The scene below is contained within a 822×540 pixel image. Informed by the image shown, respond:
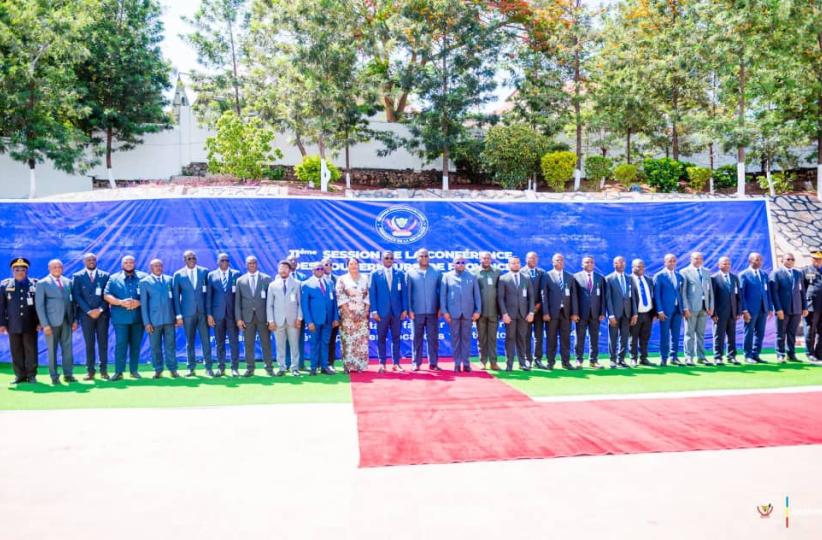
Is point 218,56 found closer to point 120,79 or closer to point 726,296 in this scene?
point 120,79

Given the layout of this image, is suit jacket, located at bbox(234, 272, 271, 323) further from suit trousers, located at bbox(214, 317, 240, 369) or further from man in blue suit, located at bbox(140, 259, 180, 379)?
man in blue suit, located at bbox(140, 259, 180, 379)

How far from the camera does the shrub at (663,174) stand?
21.0m

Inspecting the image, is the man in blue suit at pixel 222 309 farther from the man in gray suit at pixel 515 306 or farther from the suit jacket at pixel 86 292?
the man in gray suit at pixel 515 306

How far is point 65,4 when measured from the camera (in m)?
21.4

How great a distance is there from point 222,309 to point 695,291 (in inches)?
249

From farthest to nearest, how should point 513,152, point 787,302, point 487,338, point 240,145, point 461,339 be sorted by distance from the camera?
point 513,152 < point 240,145 < point 787,302 < point 487,338 < point 461,339

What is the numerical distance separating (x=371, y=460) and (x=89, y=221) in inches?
262

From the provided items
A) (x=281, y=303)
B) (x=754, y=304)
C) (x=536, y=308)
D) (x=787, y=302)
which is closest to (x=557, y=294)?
(x=536, y=308)

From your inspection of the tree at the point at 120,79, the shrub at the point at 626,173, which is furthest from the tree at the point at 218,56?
the shrub at the point at 626,173

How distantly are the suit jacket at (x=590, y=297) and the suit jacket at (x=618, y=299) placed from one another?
78mm

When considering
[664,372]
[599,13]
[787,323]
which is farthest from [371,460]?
[599,13]

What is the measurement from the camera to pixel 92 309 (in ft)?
27.3

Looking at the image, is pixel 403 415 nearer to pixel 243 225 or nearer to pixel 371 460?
A: pixel 371 460

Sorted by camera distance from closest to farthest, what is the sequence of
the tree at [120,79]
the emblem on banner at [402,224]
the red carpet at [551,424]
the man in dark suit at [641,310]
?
the red carpet at [551,424]
the man in dark suit at [641,310]
the emblem on banner at [402,224]
the tree at [120,79]
